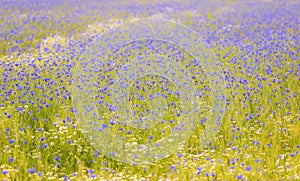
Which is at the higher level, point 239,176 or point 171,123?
point 171,123

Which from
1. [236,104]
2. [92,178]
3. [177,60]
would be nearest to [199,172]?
[92,178]

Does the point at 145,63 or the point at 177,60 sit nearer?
the point at 145,63

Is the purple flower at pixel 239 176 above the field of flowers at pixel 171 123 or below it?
below

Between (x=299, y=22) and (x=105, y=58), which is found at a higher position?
(x=299, y=22)

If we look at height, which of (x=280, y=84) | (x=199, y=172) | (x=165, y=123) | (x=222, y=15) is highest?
(x=222, y=15)

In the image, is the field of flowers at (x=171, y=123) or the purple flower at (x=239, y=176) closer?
the purple flower at (x=239, y=176)

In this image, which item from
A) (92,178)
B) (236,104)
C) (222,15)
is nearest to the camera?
(92,178)

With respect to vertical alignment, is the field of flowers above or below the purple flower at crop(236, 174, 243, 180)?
above

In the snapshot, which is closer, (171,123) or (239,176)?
(239,176)

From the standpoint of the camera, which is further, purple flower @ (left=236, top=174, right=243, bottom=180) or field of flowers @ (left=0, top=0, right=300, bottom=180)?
field of flowers @ (left=0, top=0, right=300, bottom=180)

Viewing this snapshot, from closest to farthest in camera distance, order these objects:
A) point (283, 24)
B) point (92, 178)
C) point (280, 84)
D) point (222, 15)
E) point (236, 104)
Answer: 1. point (92, 178)
2. point (236, 104)
3. point (280, 84)
4. point (283, 24)
5. point (222, 15)

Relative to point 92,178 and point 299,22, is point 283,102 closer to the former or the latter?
point 92,178
